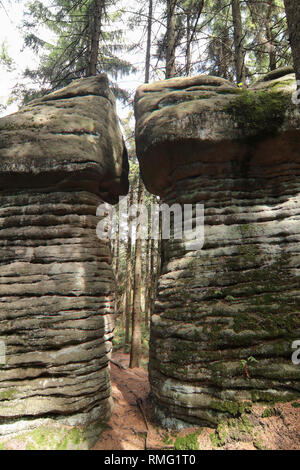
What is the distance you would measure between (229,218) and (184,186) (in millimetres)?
1237

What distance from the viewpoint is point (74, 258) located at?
5.20 m

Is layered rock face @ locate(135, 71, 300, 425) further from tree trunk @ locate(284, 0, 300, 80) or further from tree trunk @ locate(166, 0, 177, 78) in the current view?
tree trunk @ locate(166, 0, 177, 78)

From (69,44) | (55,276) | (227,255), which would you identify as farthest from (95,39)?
(227,255)

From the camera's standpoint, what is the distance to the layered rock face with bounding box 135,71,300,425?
13.1ft

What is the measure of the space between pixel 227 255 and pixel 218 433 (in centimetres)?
284

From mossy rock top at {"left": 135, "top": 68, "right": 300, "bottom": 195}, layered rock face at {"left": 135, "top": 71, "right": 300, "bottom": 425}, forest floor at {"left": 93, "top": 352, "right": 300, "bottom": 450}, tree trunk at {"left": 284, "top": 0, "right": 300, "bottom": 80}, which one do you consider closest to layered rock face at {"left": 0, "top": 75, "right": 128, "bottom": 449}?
forest floor at {"left": 93, "top": 352, "right": 300, "bottom": 450}

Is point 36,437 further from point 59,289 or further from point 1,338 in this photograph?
point 59,289

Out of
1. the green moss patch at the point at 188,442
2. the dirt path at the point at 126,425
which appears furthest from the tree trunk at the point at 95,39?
the green moss patch at the point at 188,442

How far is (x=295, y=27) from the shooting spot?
10.8ft

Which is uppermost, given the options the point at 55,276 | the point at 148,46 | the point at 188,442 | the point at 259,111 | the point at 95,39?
the point at 148,46

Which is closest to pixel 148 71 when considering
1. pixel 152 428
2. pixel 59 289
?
pixel 59 289

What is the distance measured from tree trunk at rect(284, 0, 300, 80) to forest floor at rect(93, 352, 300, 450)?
473 centimetres

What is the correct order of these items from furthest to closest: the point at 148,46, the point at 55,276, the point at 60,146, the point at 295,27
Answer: the point at 148,46 → the point at 60,146 → the point at 55,276 → the point at 295,27

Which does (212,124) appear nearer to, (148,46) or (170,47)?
(170,47)
